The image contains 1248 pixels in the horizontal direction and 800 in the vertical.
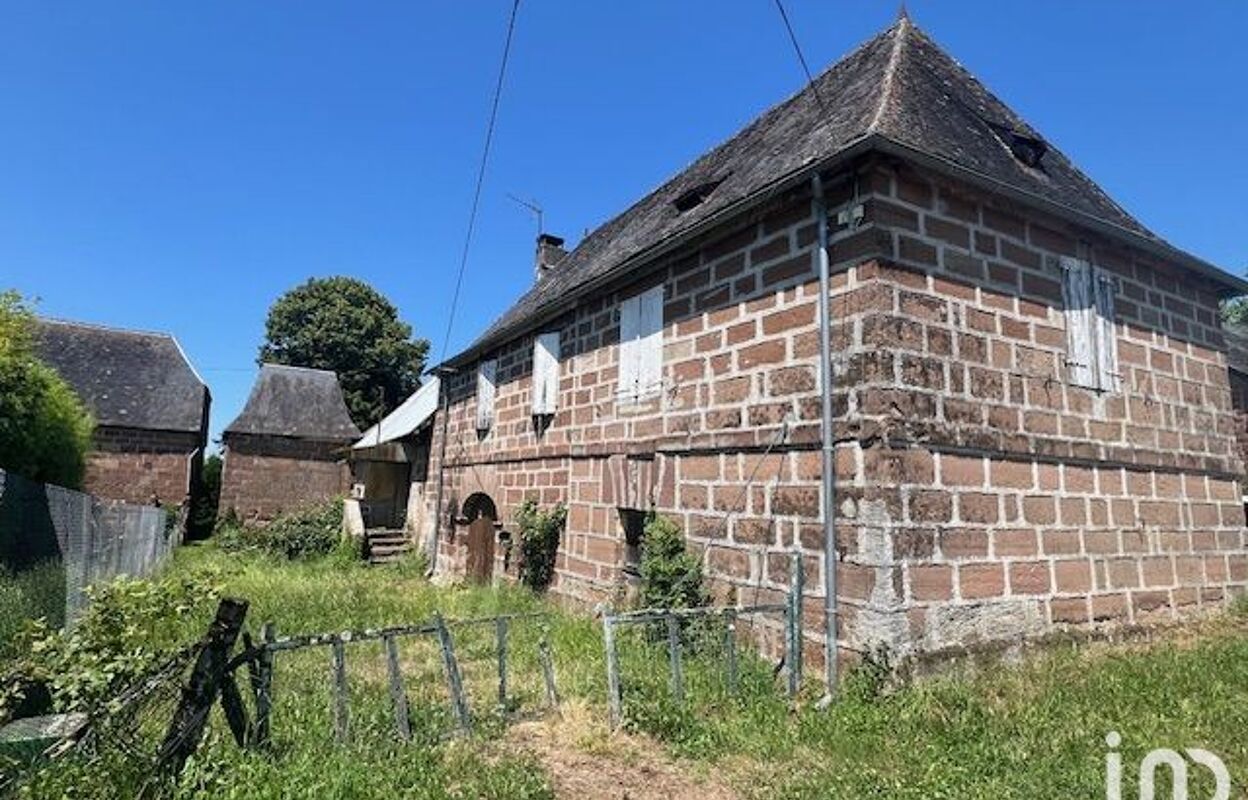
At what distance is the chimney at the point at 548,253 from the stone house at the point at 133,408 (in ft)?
41.1

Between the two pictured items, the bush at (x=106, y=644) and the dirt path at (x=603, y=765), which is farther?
the dirt path at (x=603, y=765)

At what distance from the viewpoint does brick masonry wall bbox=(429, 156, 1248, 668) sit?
5.76 metres

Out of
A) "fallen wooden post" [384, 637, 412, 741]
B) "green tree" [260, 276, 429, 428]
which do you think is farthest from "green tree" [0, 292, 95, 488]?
"green tree" [260, 276, 429, 428]

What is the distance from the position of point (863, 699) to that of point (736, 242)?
4.24 metres

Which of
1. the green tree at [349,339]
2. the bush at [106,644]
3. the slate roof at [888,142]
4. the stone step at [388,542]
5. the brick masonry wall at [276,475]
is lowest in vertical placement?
the stone step at [388,542]

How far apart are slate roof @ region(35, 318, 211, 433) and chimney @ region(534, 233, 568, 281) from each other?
12525 mm

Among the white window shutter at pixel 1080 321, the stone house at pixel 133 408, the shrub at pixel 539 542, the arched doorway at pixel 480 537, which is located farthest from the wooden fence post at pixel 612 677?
the stone house at pixel 133 408

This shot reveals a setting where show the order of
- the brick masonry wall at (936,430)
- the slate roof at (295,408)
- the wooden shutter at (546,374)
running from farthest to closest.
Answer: the slate roof at (295,408) → the wooden shutter at (546,374) → the brick masonry wall at (936,430)

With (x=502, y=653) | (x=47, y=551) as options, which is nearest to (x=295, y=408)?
(x=47, y=551)

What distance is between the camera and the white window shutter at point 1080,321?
6.96m

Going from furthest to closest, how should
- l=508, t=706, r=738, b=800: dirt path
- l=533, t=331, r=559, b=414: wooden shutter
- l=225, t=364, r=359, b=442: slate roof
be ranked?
l=225, t=364, r=359, b=442: slate roof
l=533, t=331, r=559, b=414: wooden shutter
l=508, t=706, r=738, b=800: dirt path

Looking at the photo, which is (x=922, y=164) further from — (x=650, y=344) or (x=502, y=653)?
(x=502, y=653)

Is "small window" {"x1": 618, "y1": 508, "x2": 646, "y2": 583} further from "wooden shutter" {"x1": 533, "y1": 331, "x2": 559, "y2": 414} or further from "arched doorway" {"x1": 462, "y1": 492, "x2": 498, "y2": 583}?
"arched doorway" {"x1": 462, "y1": 492, "x2": 498, "y2": 583}

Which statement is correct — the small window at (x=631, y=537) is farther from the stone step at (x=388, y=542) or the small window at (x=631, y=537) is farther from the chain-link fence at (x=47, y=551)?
the stone step at (x=388, y=542)
